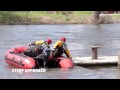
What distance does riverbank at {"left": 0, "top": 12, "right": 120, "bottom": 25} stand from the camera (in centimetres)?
5438

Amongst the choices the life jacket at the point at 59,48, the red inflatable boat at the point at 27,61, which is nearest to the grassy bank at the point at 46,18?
the red inflatable boat at the point at 27,61

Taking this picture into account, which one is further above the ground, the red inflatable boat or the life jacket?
the life jacket

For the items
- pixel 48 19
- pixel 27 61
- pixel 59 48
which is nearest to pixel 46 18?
pixel 48 19

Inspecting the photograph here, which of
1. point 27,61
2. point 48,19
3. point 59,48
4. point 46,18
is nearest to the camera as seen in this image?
point 27,61

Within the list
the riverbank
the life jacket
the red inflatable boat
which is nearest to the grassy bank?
the riverbank

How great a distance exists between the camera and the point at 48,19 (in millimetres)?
55938

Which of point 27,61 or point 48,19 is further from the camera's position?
point 48,19

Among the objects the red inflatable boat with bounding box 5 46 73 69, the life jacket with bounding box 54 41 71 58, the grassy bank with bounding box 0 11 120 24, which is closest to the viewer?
the red inflatable boat with bounding box 5 46 73 69

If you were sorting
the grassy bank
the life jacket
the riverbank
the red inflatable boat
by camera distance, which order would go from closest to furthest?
the red inflatable boat, the life jacket, the riverbank, the grassy bank

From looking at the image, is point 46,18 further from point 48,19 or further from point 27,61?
point 27,61

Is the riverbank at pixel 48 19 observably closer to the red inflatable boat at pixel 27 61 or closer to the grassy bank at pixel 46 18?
the grassy bank at pixel 46 18

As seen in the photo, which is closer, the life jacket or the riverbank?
the life jacket

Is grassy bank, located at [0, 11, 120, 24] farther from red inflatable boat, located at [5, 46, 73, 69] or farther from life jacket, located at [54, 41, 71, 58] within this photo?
life jacket, located at [54, 41, 71, 58]

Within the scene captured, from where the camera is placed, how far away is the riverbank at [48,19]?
5438 cm
